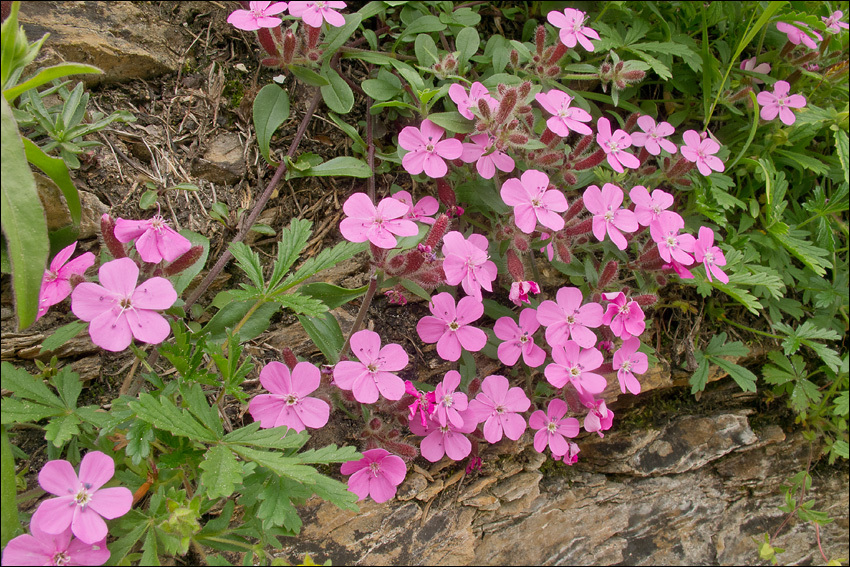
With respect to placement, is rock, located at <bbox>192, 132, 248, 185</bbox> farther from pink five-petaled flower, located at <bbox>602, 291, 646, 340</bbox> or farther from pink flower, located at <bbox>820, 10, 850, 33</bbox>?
pink flower, located at <bbox>820, 10, 850, 33</bbox>

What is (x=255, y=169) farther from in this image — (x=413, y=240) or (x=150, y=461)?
(x=150, y=461)

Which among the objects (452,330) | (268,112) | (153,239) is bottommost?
(452,330)

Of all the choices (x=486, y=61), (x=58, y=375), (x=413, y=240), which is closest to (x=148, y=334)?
(x=58, y=375)

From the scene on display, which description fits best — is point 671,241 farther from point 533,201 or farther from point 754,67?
point 754,67

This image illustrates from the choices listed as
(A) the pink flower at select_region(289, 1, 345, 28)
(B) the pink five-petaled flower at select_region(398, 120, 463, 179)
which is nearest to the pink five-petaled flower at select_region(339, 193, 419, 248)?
(B) the pink five-petaled flower at select_region(398, 120, 463, 179)

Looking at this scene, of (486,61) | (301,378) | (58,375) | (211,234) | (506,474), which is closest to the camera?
(58,375)

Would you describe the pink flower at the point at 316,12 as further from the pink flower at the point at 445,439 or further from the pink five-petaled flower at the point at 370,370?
the pink flower at the point at 445,439

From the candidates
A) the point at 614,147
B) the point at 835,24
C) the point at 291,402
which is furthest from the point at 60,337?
the point at 835,24
